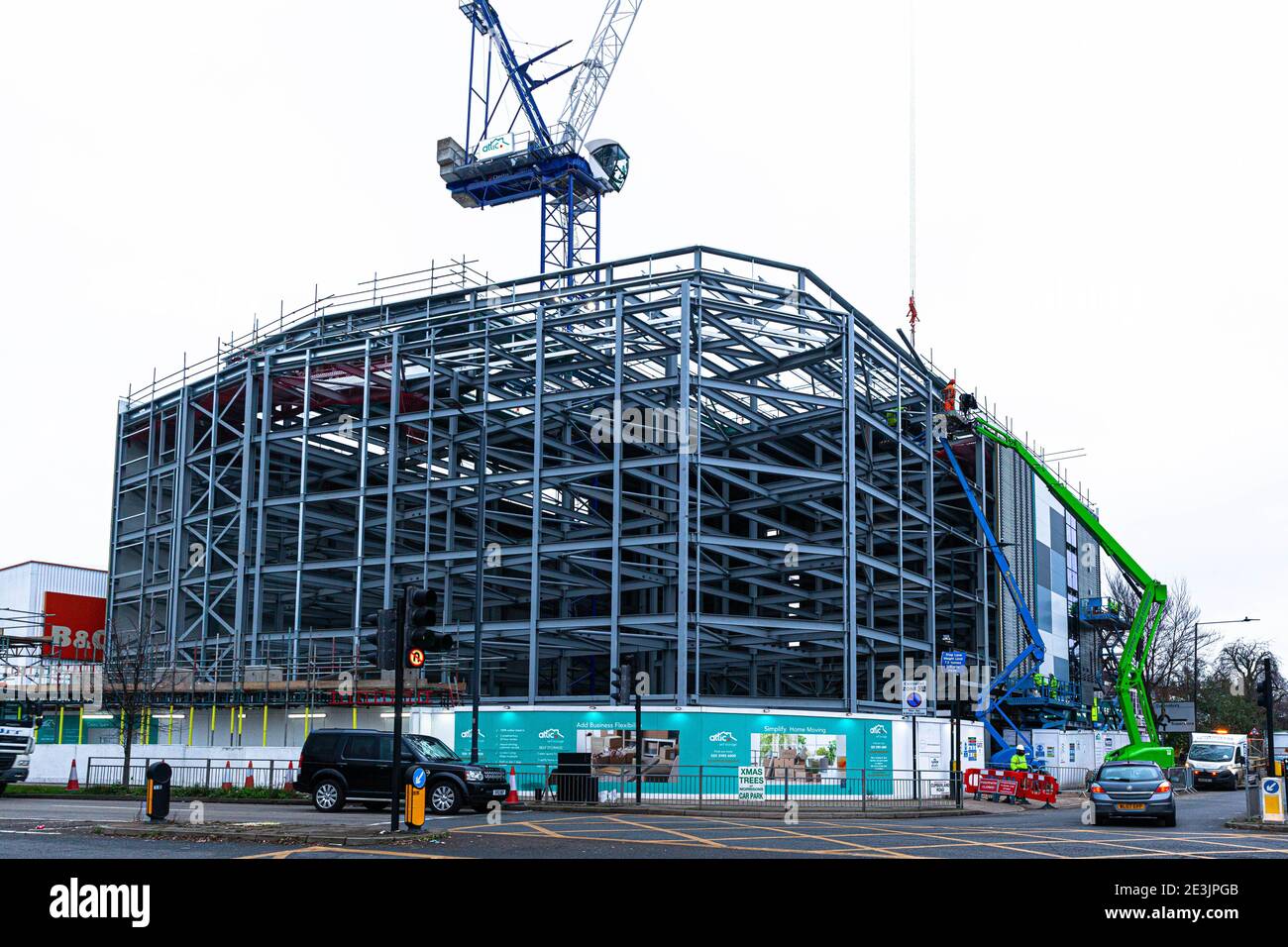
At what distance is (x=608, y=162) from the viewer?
67.4 m

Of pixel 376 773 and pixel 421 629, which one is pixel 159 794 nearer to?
pixel 376 773

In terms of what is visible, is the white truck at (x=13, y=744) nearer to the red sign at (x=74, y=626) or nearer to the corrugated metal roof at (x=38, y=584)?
the red sign at (x=74, y=626)

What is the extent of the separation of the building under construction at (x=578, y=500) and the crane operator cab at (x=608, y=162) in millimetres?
16090

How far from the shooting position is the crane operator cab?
6638 centimetres

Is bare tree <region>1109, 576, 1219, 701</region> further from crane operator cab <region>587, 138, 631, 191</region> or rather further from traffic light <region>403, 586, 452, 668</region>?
traffic light <region>403, 586, 452, 668</region>

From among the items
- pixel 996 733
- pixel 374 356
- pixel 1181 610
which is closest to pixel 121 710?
pixel 374 356

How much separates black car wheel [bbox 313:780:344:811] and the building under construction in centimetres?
1338

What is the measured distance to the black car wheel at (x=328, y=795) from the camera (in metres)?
26.8

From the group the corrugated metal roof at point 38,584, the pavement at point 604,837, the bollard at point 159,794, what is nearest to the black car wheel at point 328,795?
the pavement at point 604,837

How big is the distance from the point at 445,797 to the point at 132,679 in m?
28.5

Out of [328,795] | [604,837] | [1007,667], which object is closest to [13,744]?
[328,795]

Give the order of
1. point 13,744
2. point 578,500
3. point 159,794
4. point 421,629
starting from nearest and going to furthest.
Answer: point 421,629 → point 159,794 → point 13,744 → point 578,500

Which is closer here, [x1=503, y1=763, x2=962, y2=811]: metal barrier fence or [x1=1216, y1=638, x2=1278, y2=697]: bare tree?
[x1=503, y1=763, x2=962, y2=811]: metal barrier fence

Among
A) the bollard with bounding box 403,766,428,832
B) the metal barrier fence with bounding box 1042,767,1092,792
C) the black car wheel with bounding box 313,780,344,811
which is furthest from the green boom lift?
the bollard with bounding box 403,766,428,832
